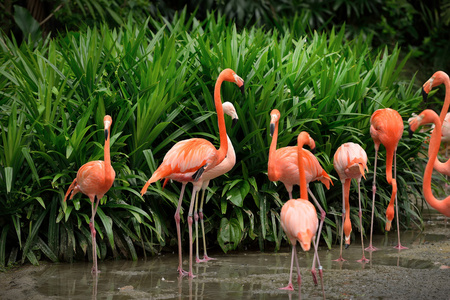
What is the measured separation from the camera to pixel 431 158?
4.47 meters

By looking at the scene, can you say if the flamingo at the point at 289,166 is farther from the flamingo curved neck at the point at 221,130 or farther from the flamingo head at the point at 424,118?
the flamingo head at the point at 424,118

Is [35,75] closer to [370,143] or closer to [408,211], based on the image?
[370,143]

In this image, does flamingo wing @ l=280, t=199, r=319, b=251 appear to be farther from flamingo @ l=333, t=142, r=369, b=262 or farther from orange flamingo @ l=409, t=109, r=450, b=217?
flamingo @ l=333, t=142, r=369, b=262

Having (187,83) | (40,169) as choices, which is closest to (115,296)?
(40,169)

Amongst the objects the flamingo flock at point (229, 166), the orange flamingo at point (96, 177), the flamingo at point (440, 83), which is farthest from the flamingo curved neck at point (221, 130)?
the flamingo at point (440, 83)

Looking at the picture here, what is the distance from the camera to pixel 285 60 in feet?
21.6

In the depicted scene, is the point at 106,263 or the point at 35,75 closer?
the point at 106,263

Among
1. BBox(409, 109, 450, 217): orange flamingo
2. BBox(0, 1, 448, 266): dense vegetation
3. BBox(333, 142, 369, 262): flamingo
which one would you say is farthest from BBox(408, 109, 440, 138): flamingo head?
BBox(0, 1, 448, 266): dense vegetation

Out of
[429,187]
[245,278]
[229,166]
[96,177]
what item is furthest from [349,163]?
[96,177]

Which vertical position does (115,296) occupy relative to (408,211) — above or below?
below

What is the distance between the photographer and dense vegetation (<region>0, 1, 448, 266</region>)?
5047 millimetres

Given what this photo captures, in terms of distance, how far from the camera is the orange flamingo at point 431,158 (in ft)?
14.0

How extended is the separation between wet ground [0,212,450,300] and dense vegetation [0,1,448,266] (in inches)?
9.9

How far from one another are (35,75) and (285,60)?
2.66 meters
